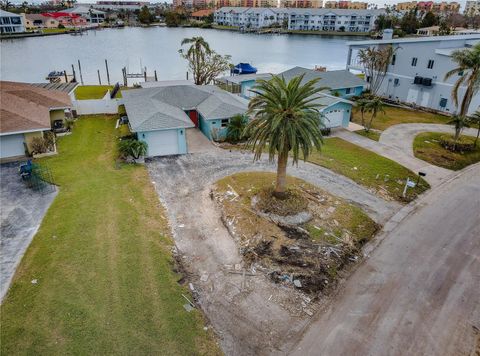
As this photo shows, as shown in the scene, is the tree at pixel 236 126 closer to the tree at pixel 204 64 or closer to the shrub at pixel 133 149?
the shrub at pixel 133 149

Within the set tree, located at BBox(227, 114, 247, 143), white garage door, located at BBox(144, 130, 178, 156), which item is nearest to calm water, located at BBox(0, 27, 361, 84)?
tree, located at BBox(227, 114, 247, 143)

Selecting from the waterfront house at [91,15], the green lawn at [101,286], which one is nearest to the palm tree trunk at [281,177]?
the green lawn at [101,286]

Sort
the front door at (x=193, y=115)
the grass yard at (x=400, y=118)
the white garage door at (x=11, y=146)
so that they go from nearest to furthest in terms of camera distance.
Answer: the white garage door at (x=11, y=146)
the front door at (x=193, y=115)
the grass yard at (x=400, y=118)

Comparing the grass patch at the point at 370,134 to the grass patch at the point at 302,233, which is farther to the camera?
the grass patch at the point at 370,134

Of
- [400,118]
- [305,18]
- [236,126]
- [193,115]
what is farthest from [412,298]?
[305,18]

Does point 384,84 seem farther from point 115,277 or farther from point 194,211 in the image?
point 115,277

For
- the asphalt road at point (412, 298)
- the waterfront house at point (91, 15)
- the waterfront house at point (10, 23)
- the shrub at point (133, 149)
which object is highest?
the waterfront house at point (91, 15)

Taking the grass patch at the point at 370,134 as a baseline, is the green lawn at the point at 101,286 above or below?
below
